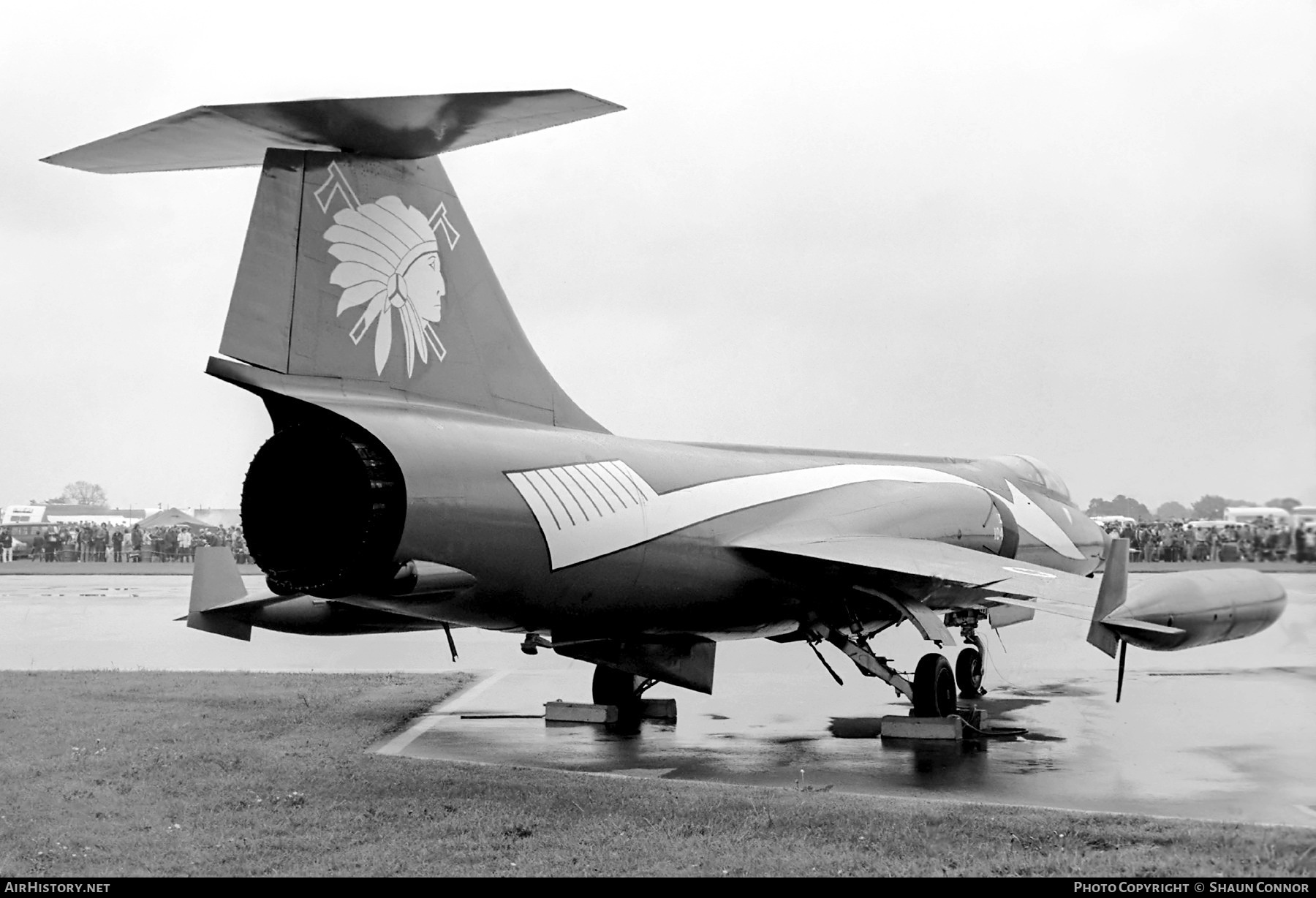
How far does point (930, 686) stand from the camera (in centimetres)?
1037

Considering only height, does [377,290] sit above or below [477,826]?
above

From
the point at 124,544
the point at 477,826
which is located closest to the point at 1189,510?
the point at 477,826

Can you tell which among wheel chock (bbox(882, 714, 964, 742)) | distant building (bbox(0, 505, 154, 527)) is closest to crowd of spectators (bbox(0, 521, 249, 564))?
distant building (bbox(0, 505, 154, 527))

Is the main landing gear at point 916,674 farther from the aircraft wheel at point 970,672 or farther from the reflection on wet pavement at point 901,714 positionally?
the aircraft wheel at point 970,672

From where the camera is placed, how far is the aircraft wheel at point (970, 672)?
12656 mm

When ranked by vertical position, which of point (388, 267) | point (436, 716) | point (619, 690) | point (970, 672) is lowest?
point (436, 716)

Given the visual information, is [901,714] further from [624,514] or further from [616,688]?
[624,514]

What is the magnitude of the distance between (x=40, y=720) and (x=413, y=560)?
5.55m

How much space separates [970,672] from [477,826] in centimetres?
725

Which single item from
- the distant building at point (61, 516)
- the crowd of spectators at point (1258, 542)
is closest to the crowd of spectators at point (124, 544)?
the distant building at point (61, 516)

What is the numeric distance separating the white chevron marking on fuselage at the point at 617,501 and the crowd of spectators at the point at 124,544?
123 ft

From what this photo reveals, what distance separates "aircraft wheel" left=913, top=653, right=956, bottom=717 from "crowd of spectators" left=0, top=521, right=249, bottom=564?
37.5m

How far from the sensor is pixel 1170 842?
6.15m
